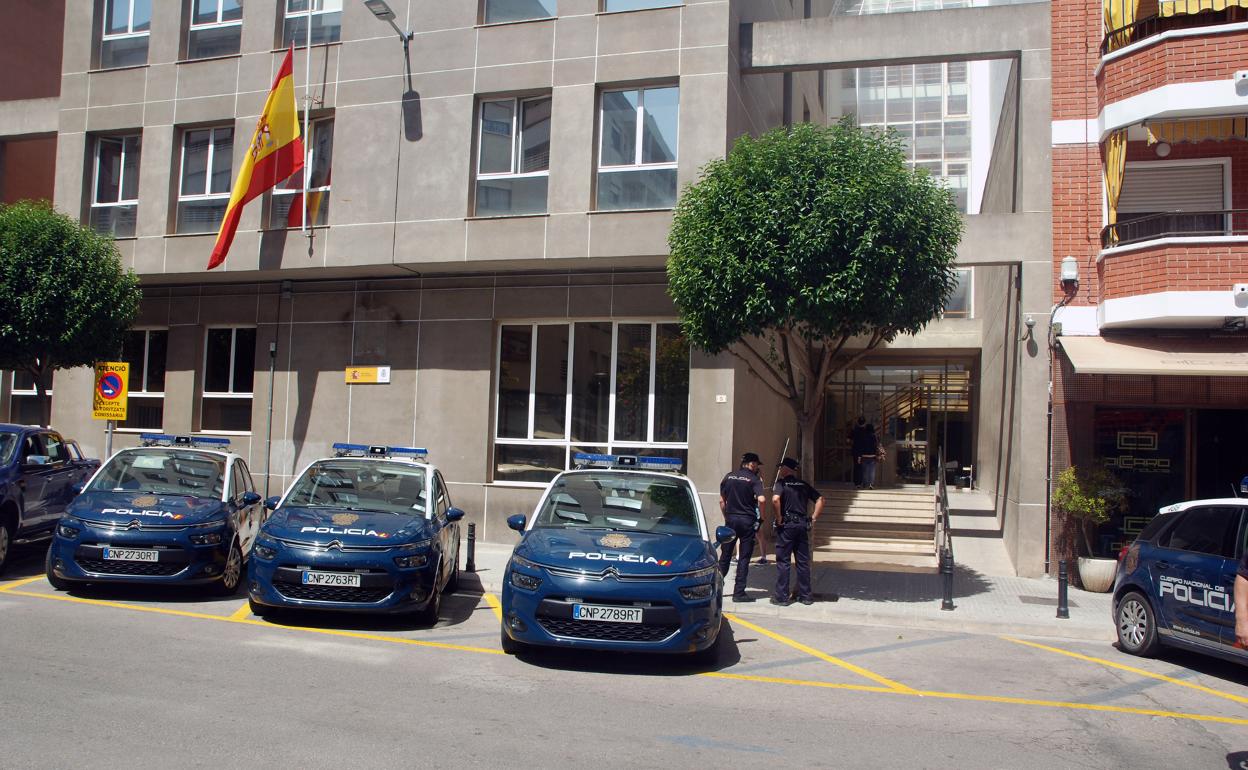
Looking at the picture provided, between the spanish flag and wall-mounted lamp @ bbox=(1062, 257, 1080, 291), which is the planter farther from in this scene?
the spanish flag

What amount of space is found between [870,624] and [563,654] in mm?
4088

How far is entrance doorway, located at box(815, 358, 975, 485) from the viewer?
996 inches

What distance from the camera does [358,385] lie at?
56.0ft

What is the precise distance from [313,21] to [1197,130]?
1439 cm

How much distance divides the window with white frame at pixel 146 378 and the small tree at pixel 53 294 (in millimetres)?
2674

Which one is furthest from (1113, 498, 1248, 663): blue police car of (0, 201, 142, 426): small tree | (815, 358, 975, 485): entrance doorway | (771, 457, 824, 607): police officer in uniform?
(815, 358, 975, 485): entrance doorway

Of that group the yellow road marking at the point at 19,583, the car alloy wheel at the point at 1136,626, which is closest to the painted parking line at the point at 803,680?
the yellow road marking at the point at 19,583

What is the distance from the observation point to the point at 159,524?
995 centimetres

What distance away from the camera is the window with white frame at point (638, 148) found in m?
15.2

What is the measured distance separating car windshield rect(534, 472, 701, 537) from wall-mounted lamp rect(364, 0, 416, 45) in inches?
371

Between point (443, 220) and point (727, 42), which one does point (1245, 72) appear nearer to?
point (727, 42)

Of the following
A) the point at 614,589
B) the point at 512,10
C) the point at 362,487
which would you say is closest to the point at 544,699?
the point at 614,589

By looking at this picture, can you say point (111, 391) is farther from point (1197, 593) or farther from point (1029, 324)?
point (1197, 593)

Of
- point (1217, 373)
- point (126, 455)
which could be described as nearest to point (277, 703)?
point (126, 455)
